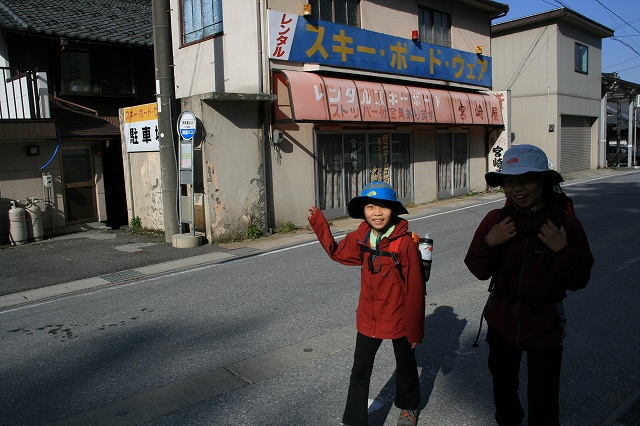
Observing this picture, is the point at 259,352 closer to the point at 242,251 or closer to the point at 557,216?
the point at 557,216

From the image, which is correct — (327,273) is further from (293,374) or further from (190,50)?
(190,50)

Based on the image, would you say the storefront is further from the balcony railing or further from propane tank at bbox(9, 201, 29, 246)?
propane tank at bbox(9, 201, 29, 246)

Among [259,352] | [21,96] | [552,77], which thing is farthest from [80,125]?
[552,77]

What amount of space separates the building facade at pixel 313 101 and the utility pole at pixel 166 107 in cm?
52

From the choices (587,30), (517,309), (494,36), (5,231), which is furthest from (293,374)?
(587,30)

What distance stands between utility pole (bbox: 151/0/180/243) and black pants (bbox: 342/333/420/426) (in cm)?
849

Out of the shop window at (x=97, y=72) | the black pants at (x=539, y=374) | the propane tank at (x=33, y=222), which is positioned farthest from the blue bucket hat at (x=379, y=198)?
the shop window at (x=97, y=72)

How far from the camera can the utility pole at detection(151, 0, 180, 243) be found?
10.5 m

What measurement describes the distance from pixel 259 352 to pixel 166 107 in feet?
23.8

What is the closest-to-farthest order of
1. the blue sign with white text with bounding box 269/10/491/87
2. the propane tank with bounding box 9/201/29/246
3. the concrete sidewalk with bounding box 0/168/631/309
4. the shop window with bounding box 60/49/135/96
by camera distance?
the concrete sidewalk with bounding box 0/168/631/309, the propane tank with bounding box 9/201/29/246, the blue sign with white text with bounding box 269/10/491/87, the shop window with bounding box 60/49/135/96

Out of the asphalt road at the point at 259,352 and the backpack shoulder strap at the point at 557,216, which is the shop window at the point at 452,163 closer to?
the asphalt road at the point at 259,352

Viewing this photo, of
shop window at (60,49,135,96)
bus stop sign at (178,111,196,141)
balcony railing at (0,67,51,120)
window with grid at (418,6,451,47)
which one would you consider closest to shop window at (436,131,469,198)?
window with grid at (418,6,451,47)

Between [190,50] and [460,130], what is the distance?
9829 mm

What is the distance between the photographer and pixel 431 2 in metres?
16.9
